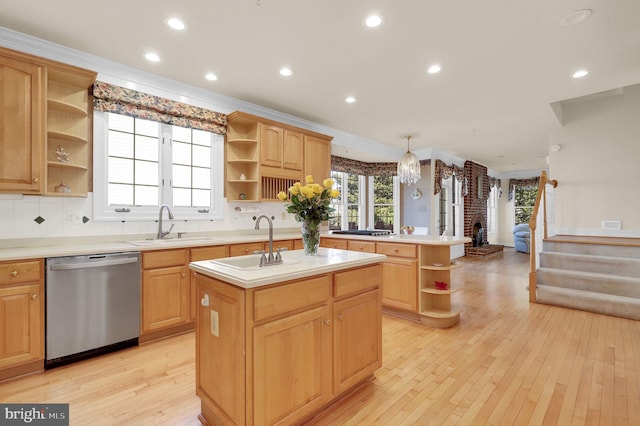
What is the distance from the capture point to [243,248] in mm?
3418

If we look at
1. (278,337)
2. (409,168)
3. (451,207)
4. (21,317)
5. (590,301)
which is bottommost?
(590,301)

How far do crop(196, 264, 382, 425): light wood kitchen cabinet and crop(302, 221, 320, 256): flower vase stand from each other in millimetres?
399

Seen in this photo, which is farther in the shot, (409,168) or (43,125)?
(409,168)

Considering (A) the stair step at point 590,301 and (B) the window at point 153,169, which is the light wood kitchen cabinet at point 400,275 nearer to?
(A) the stair step at point 590,301

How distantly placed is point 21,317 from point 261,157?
2738 millimetres

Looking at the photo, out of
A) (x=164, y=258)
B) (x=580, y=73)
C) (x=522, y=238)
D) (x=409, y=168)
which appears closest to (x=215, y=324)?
(x=164, y=258)

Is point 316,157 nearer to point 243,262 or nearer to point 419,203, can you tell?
point 243,262

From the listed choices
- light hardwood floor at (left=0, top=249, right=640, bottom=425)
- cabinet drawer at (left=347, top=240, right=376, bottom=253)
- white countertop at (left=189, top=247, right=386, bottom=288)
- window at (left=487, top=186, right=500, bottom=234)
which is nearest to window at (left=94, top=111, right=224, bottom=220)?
light hardwood floor at (left=0, top=249, right=640, bottom=425)

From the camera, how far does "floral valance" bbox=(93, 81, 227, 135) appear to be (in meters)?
2.95

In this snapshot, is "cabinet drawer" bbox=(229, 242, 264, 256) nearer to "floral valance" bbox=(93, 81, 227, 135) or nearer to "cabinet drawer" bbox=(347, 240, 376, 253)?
"cabinet drawer" bbox=(347, 240, 376, 253)

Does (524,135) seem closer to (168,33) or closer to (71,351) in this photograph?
(168,33)

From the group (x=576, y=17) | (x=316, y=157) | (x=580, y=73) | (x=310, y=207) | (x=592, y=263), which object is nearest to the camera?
(x=310, y=207)

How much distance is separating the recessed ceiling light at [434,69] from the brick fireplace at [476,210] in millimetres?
5654

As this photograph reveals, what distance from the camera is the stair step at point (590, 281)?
363 centimetres
